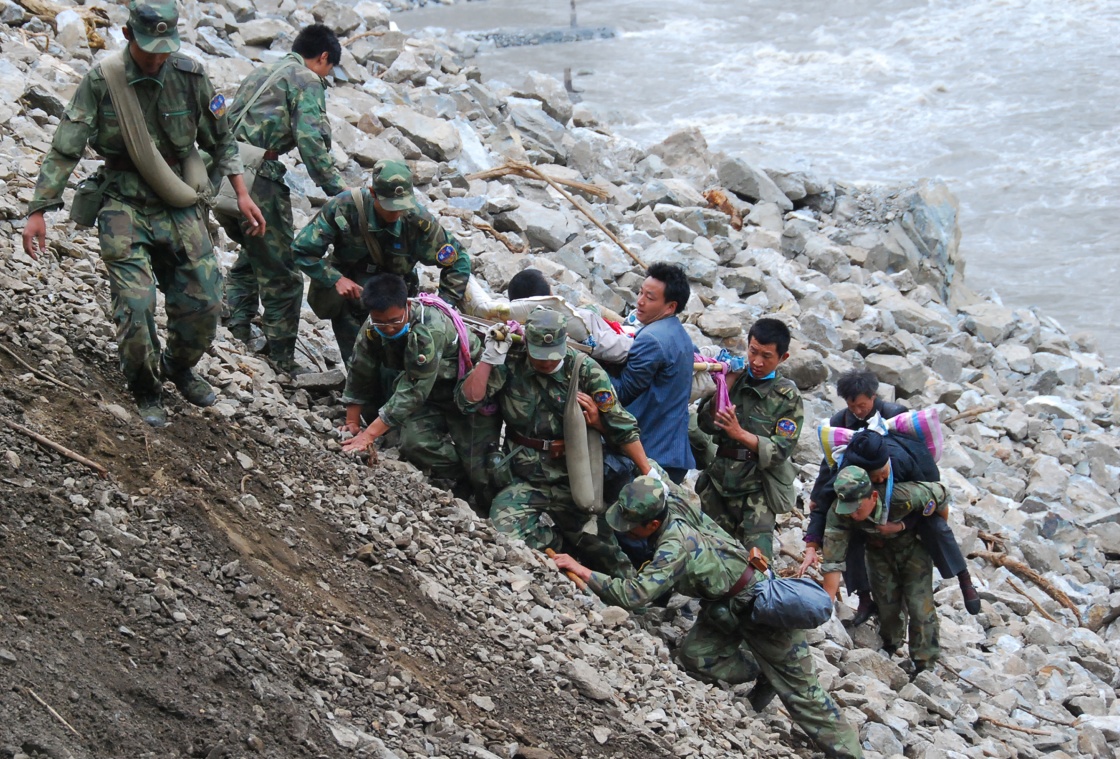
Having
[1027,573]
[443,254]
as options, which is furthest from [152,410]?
[1027,573]

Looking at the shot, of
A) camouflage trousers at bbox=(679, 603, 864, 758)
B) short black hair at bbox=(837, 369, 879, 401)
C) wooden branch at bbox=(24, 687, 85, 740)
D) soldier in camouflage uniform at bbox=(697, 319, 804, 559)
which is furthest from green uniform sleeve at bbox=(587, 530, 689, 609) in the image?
wooden branch at bbox=(24, 687, 85, 740)

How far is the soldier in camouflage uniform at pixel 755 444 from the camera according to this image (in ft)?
20.8

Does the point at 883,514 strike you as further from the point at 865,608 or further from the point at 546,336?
the point at 546,336

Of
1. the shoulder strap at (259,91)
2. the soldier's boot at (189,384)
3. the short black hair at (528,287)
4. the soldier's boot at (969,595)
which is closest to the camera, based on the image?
the soldier's boot at (189,384)

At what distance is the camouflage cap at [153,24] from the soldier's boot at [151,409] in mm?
1425

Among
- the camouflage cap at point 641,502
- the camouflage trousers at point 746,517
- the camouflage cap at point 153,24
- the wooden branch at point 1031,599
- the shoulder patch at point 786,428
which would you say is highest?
the camouflage cap at point 153,24

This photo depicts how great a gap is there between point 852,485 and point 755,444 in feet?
1.85

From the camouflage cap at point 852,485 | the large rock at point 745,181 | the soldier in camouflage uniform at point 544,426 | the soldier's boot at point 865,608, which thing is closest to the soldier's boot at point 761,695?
the soldier in camouflage uniform at point 544,426

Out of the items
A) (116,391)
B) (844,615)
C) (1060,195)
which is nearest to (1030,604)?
Result: (844,615)

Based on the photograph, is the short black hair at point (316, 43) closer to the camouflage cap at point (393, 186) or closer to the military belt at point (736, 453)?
the camouflage cap at point (393, 186)

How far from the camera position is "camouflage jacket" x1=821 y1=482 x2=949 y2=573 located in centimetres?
622

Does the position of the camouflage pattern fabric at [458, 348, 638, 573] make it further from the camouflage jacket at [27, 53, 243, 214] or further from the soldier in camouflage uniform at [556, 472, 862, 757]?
the camouflage jacket at [27, 53, 243, 214]

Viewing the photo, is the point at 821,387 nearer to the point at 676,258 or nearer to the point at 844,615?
the point at 676,258

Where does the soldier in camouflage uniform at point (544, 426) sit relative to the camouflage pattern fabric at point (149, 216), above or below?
below
